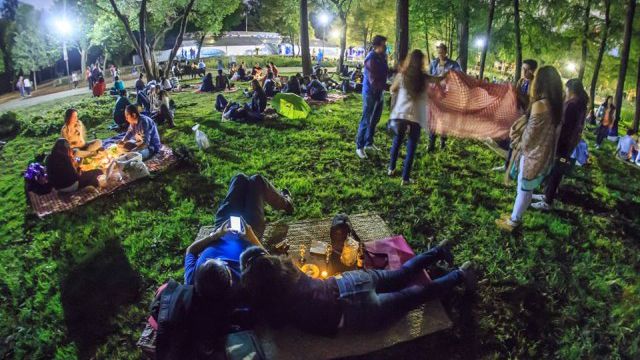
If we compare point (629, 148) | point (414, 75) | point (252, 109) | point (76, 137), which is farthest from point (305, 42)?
point (414, 75)

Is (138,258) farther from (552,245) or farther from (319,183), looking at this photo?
(552,245)

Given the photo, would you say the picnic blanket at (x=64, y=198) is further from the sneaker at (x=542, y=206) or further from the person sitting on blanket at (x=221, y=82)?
the person sitting on blanket at (x=221, y=82)

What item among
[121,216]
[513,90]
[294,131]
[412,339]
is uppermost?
[513,90]

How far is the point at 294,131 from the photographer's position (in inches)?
419

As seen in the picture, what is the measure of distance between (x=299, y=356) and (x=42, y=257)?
13.8 ft

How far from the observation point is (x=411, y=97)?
A: 20.0 feet

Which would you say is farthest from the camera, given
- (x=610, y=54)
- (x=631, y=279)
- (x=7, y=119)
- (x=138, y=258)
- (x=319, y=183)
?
(x=610, y=54)

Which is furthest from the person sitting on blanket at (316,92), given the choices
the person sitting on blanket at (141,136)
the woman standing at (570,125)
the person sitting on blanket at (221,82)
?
the woman standing at (570,125)

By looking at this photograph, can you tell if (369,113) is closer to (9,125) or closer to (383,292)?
(383,292)

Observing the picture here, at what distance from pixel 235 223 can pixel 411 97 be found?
3644 millimetres

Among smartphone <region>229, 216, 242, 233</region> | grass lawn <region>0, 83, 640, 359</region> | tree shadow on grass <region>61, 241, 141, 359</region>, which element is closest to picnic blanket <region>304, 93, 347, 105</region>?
grass lawn <region>0, 83, 640, 359</region>

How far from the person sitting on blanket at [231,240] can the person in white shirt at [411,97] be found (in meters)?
2.33

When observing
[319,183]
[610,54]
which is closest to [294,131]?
[319,183]

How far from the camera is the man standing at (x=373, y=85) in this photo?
287 inches
